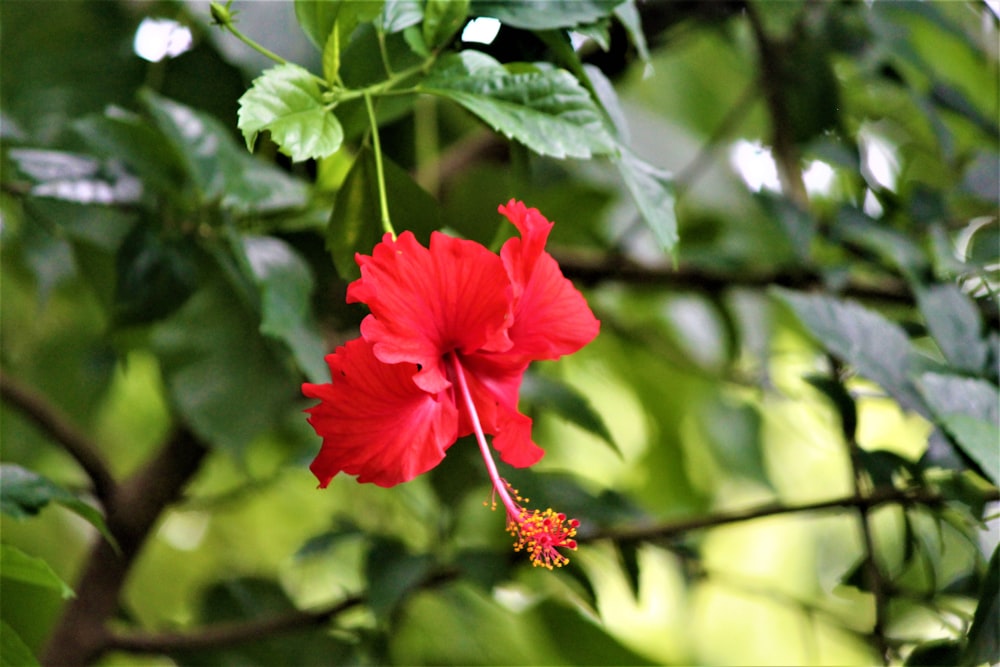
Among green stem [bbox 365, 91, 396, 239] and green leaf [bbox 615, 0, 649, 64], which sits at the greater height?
green leaf [bbox 615, 0, 649, 64]

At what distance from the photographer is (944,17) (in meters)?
0.64

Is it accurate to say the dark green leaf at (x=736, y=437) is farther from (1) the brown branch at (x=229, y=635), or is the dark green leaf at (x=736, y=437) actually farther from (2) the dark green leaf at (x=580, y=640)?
(1) the brown branch at (x=229, y=635)

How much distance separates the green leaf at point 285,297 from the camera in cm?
43

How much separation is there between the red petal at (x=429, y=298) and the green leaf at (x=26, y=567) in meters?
0.17

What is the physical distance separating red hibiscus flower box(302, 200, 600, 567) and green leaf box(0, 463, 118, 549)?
14 cm

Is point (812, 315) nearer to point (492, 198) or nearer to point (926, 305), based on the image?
point (926, 305)

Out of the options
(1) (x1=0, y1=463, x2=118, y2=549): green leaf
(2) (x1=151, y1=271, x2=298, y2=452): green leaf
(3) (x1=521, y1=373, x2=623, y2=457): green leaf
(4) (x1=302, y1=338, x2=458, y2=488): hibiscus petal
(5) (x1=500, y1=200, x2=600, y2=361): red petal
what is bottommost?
(2) (x1=151, y1=271, x2=298, y2=452): green leaf

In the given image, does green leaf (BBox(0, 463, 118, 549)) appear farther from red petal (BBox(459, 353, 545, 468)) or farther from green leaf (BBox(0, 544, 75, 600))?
red petal (BBox(459, 353, 545, 468))

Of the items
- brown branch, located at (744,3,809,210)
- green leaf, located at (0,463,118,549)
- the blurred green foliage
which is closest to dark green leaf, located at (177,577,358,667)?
the blurred green foliage

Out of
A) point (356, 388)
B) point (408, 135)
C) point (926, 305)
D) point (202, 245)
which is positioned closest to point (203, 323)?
→ point (202, 245)

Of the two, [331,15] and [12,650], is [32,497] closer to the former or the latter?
[12,650]

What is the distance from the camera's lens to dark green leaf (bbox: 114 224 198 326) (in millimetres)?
521

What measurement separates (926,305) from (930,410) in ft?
0.26

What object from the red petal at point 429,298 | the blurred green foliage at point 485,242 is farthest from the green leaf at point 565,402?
the red petal at point 429,298
